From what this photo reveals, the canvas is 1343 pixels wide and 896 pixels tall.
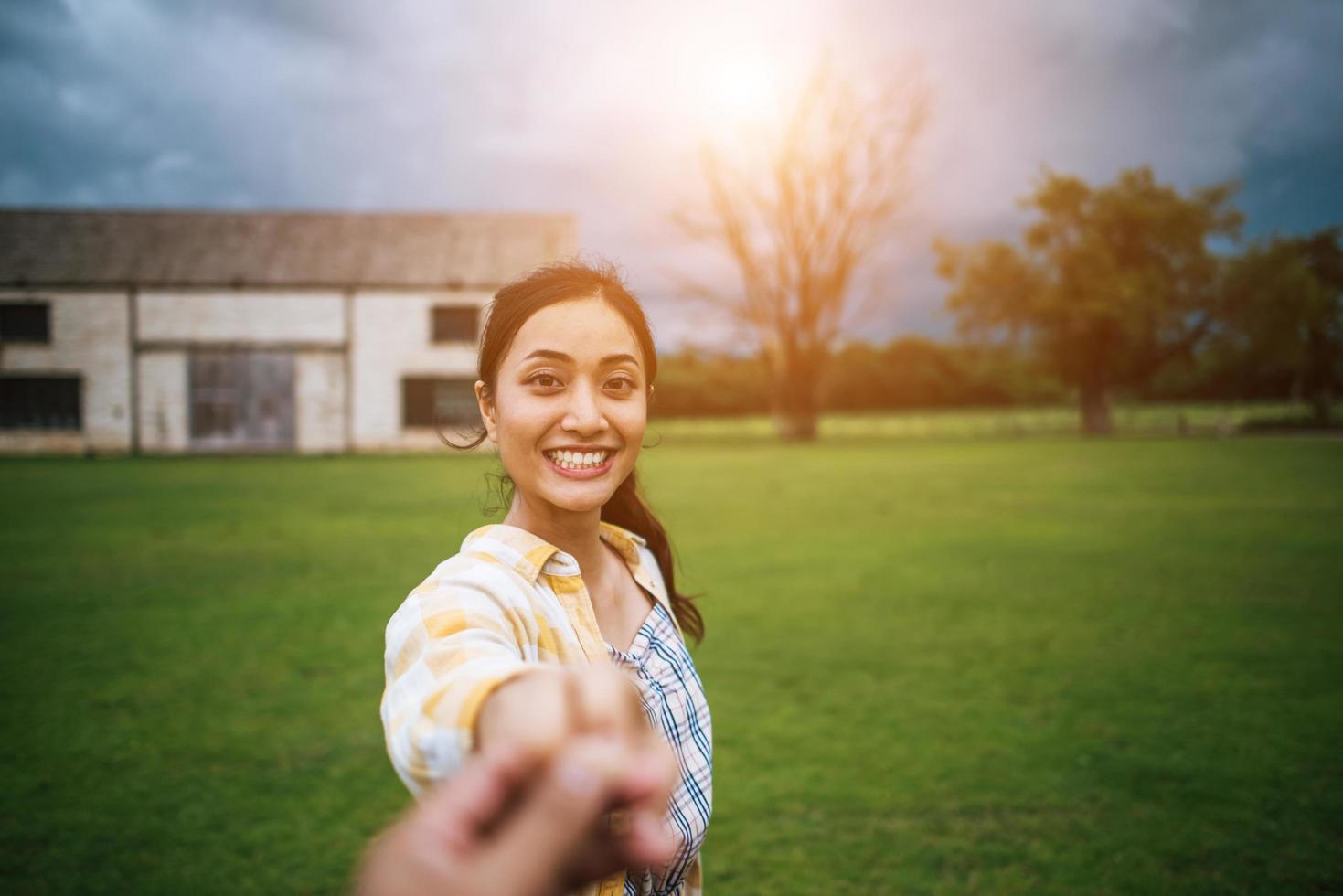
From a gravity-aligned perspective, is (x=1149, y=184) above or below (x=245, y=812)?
above

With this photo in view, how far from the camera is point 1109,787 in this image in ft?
14.1

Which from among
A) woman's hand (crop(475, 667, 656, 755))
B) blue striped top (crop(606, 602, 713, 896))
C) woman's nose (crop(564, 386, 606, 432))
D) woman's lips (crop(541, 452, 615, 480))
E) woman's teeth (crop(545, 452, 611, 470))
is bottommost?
blue striped top (crop(606, 602, 713, 896))

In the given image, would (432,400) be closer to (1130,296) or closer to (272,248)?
(272,248)

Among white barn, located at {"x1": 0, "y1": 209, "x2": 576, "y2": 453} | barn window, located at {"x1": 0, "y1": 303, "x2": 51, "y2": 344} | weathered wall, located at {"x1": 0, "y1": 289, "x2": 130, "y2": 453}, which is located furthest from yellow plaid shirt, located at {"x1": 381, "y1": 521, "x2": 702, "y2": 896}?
barn window, located at {"x1": 0, "y1": 303, "x2": 51, "y2": 344}

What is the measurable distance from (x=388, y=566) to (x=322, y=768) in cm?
531

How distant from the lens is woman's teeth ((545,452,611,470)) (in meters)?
1.52

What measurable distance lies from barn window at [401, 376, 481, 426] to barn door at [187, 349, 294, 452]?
416 centimetres

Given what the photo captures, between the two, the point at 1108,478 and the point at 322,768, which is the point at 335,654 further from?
the point at 1108,478

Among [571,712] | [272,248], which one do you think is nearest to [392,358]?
[272,248]

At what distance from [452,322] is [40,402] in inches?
574

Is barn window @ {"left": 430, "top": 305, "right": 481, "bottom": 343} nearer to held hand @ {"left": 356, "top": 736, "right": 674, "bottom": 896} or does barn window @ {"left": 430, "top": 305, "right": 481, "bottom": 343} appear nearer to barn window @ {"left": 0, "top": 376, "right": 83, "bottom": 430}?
barn window @ {"left": 0, "top": 376, "right": 83, "bottom": 430}

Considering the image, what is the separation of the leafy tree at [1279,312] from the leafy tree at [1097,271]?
1.02m

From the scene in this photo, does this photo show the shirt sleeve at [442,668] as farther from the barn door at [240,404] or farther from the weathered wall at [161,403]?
the weathered wall at [161,403]

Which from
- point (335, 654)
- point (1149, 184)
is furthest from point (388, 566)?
point (1149, 184)
